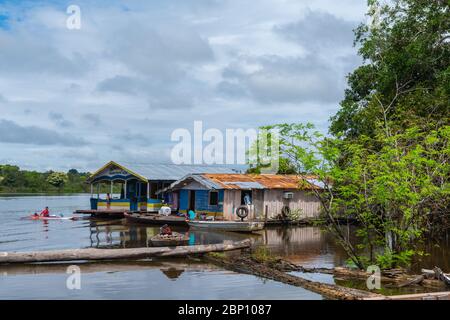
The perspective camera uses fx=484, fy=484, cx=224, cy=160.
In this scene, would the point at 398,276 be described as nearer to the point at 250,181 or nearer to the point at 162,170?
the point at 250,181

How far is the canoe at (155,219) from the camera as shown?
91.8 ft

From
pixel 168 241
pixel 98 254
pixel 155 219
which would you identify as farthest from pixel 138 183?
pixel 98 254

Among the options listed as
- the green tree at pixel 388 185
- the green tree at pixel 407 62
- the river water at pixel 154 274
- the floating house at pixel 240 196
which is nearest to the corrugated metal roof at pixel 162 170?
the floating house at pixel 240 196

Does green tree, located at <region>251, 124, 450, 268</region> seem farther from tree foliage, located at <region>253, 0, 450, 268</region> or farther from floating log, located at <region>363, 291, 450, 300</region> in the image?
floating log, located at <region>363, 291, 450, 300</region>

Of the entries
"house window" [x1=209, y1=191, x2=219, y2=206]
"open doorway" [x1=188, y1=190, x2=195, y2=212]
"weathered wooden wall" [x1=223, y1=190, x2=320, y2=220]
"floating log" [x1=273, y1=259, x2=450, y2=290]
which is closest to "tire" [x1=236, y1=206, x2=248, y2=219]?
"weathered wooden wall" [x1=223, y1=190, x2=320, y2=220]

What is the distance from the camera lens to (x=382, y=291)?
12742 mm

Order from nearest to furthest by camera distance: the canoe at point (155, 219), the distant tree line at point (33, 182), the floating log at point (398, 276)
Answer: the floating log at point (398, 276) < the canoe at point (155, 219) < the distant tree line at point (33, 182)

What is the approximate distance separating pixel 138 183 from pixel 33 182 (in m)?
63.1

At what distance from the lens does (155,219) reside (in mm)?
28953

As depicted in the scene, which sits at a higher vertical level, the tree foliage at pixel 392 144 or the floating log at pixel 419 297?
the tree foliage at pixel 392 144

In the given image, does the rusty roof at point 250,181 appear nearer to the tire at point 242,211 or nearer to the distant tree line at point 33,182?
the tire at point 242,211
